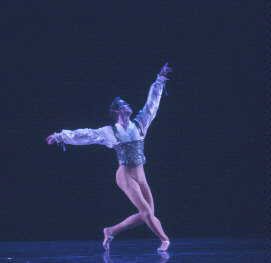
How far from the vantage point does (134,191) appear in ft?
16.9

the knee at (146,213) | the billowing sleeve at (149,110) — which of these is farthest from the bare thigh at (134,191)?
the billowing sleeve at (149,110)

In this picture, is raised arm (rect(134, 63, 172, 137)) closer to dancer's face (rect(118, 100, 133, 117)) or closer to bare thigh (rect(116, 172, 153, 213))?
dancer's face (rect(118, 100, 133, 117))

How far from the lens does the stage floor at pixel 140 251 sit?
14.7 ft

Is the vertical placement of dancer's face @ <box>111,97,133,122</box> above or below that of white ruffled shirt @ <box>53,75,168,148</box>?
above

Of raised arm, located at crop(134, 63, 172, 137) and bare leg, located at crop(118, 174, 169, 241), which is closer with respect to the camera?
bare leg, located at crop(118, 174, 169, 241)

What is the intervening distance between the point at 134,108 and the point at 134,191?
149 cm

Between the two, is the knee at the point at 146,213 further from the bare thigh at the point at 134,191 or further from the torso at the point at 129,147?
the torso at the point at 129,147

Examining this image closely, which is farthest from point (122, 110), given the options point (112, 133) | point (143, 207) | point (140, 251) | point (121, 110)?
point (140, 251)

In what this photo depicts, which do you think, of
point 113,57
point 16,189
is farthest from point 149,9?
point 16,189

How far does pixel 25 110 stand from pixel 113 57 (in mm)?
1150

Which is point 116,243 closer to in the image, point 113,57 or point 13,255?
point 13,255

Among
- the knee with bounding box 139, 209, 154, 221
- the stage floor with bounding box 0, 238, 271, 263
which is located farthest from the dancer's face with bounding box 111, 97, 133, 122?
the stage floor with bounding box 0, 238, 271, 263

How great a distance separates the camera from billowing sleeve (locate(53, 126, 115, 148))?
16.5 ft

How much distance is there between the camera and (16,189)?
6.28m
